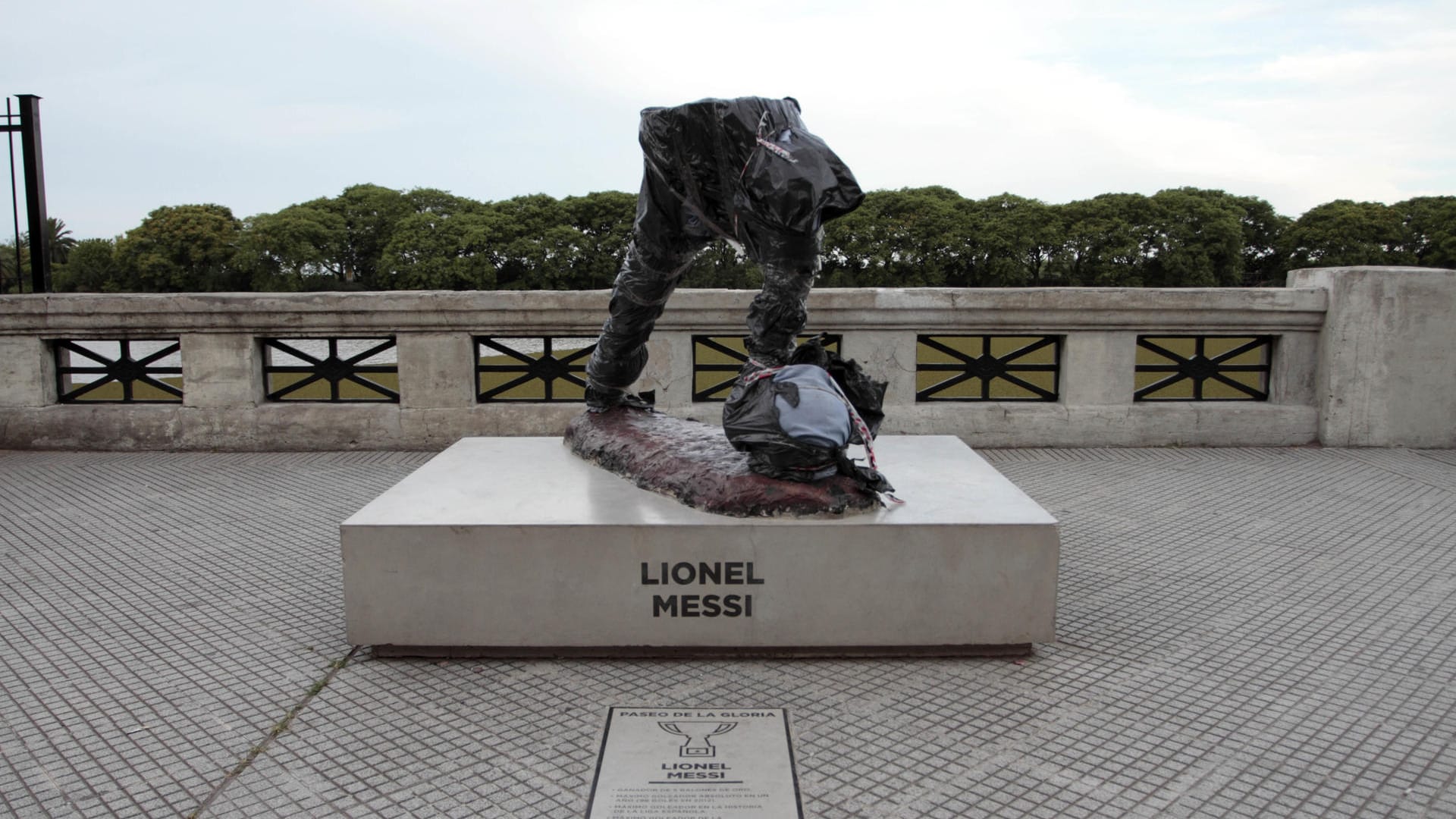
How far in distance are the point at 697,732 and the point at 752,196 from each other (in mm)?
2031

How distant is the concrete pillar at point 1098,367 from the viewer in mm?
7914

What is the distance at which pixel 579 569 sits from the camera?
3779 mm

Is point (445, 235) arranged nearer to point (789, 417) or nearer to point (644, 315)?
point (644, 315)

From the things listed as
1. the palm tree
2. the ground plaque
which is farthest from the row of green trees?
the ground plaque

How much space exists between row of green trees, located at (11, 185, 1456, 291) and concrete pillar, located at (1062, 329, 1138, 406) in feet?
15.3

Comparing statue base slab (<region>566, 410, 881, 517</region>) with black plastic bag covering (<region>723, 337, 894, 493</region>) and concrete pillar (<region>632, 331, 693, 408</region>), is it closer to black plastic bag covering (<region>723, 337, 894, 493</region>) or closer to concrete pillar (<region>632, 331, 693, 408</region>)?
black plastic bag covering (<region>723, 337, 894, 493</region>)

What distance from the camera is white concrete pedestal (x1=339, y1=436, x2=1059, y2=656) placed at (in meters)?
3.75

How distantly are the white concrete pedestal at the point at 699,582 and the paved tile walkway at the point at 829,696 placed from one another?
0.41 feet

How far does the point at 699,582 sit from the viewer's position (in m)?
3.78

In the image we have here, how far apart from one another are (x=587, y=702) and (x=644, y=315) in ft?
7.00

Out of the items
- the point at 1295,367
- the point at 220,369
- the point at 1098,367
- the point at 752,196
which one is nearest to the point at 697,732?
the point at 752,196

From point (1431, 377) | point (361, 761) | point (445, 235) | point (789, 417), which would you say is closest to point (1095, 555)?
point (789, 417)

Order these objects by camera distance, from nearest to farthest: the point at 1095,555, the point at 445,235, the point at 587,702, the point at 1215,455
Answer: the point at 587,702, the point at 1095,555, the point at 1215,455, the point at 445,235

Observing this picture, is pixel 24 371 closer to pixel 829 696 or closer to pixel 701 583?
pixel 701 583
